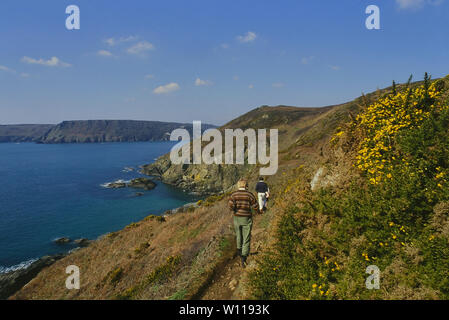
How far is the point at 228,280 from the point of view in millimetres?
7512

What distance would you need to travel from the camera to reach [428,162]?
628 centimetres

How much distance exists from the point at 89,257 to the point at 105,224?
2015 centimetres

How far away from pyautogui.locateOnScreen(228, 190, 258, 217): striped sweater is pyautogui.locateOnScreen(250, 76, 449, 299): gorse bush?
1.52m

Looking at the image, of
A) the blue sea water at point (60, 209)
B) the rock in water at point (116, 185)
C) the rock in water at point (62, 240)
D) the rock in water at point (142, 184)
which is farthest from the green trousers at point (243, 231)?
the rock in water at point (116, 185)

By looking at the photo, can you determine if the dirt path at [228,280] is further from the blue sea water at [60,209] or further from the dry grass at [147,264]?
the blue sea water at [60,209]

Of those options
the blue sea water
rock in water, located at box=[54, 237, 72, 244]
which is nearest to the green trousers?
the blue sea water

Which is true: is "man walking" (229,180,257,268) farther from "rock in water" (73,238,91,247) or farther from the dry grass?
"rock in water" (73,238,91,247)

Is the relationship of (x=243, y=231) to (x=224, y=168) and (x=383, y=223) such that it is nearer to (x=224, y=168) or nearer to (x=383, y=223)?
(x=383, y=223)

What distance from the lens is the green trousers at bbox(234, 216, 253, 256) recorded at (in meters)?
7.07

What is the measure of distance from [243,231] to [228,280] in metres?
1.82

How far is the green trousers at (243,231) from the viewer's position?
279 inches

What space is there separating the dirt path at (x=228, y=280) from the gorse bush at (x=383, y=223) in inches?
31.6

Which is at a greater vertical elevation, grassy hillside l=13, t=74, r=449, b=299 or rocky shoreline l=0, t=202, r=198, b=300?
grassy hillside l=13, t=74, r=449, b=299

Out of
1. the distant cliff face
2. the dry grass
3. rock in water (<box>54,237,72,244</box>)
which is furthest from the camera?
the distant cliff face
